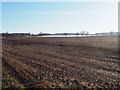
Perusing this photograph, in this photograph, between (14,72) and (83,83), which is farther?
(14,72)

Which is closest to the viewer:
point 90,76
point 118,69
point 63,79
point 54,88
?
point 54,88

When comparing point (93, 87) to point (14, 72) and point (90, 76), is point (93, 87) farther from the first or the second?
point (14, 72)

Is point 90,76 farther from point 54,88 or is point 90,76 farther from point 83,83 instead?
point 54,88

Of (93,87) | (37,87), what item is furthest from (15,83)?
(93,87)

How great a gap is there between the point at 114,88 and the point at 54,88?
381cm

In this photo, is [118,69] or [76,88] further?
[118,69]

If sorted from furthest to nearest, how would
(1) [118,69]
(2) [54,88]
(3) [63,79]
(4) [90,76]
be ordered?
(1) [118,69] < (4) [90,76] < (3) [63,79] < (2) [54,88]

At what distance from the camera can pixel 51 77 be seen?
7438 mm

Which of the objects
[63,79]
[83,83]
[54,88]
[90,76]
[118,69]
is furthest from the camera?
[118,69]

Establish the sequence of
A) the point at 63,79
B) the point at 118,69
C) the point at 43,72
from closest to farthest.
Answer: the point at 63,79 < the point at 43,72 < the point at 118,69

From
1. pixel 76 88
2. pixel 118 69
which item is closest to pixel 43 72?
pixel 76 88

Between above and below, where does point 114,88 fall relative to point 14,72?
below

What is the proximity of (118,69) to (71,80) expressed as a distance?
5.08m

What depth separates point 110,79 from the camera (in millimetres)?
7332
